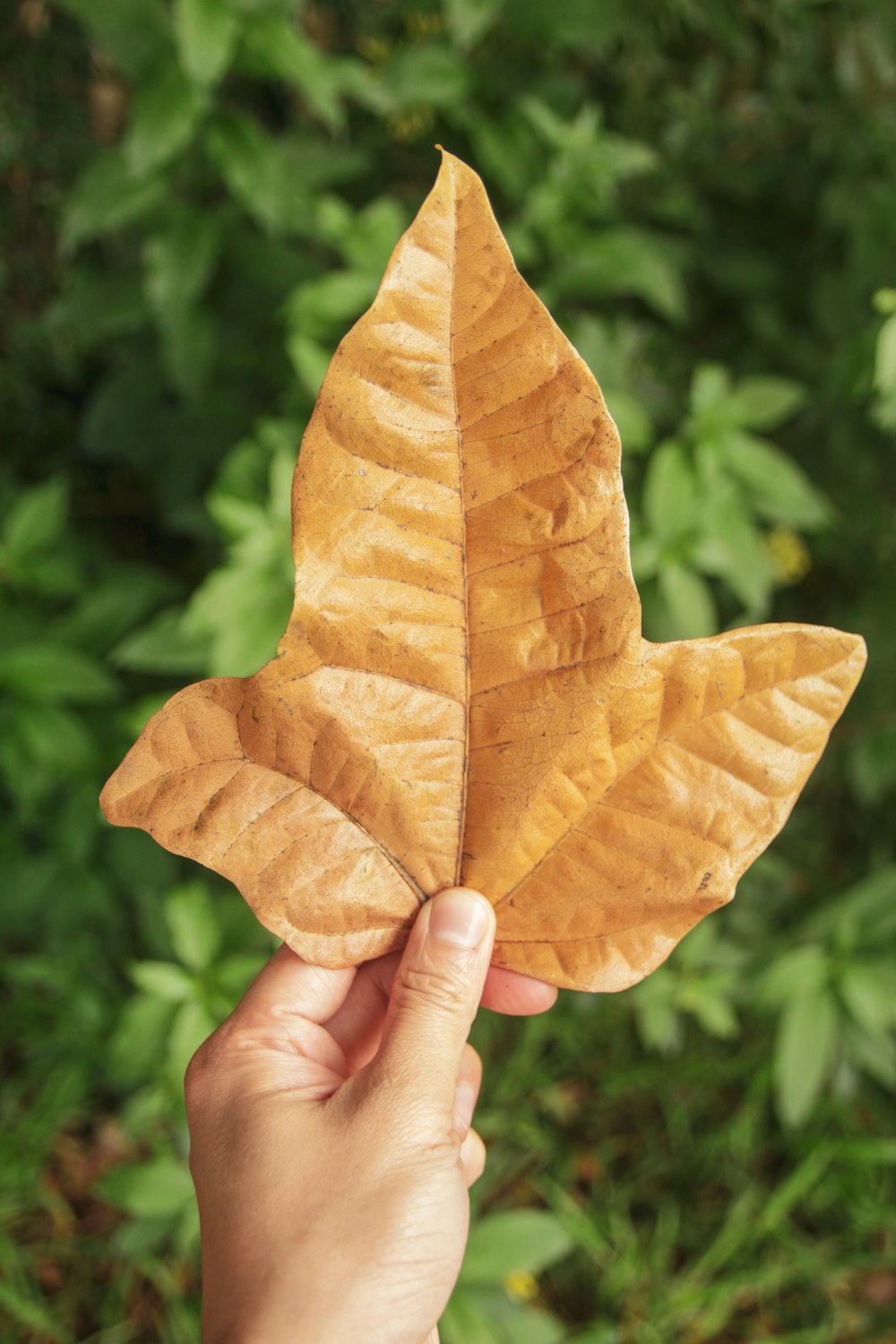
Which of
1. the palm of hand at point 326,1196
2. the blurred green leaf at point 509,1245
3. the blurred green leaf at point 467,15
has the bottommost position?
the blurred green leaf at point 509,1245

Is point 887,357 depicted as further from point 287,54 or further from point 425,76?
point 425,76

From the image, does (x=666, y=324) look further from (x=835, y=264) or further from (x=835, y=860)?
(x=835, y=860)

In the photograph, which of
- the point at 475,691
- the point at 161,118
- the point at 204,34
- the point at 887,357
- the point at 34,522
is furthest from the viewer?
the point at 34,522

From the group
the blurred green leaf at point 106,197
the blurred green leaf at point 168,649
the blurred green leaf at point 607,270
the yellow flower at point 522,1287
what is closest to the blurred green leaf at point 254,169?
the blurred green leaf at point 106,197

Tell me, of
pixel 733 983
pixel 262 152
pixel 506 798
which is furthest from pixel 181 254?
pixel 733 983

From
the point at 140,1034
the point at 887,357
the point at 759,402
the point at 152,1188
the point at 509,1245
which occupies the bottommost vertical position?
the point at 509,1245

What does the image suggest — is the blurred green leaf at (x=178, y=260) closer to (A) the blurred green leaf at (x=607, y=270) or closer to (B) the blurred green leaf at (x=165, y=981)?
(A) the blurred green leaf at (x=607, y=270)

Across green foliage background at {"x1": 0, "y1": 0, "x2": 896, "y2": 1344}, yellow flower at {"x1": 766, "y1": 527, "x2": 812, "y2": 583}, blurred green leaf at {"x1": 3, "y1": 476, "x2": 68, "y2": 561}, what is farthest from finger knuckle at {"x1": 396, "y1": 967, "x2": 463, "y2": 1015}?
yellow flower at {"x1": 766, "y1": 527, "x2": 812, "y2": 583}

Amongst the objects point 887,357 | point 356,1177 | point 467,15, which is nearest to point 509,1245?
point 356,1177
